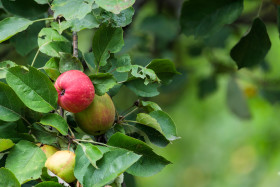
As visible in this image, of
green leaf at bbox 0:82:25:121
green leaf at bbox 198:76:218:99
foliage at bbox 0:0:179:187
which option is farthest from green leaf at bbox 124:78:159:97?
green leaf at bbox 198:76:218:99

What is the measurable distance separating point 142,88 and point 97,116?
13cm

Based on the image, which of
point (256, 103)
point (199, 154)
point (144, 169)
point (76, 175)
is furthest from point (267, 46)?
point (199, 154)

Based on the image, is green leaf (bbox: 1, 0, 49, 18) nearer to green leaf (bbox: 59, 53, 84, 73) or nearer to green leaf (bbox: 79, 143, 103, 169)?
green leaf (bbox: 59, 53, 84, 73)

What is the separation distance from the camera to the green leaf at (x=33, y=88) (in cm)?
73

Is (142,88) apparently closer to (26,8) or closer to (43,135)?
(43,135)

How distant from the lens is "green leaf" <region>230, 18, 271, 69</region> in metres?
1.16

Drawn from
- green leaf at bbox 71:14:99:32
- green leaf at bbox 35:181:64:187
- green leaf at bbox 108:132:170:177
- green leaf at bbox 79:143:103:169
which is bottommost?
green leaf at bbox 108:132:170:177

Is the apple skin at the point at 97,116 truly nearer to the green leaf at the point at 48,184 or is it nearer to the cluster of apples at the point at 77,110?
the cluster of apples at the point at 77,110

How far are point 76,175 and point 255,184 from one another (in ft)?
6.85

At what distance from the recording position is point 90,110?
0.81 meters

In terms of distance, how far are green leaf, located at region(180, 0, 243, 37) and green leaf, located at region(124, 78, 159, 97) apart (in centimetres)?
40

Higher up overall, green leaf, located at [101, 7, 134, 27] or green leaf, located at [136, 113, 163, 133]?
green leaf, located at [101, 7, 134, 27]

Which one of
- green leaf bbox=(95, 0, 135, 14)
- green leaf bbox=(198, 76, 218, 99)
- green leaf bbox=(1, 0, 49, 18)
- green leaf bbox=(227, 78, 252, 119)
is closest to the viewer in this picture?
green leaf bbox=(95, 0, 135, 14)

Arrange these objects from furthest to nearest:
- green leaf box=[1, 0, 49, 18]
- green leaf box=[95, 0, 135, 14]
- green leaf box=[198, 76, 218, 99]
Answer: green leaf box=[198, 76, 218, 99], green leaf box=[1, 0, 49, 18], green leaf box=[95, 0, 135, 14]
